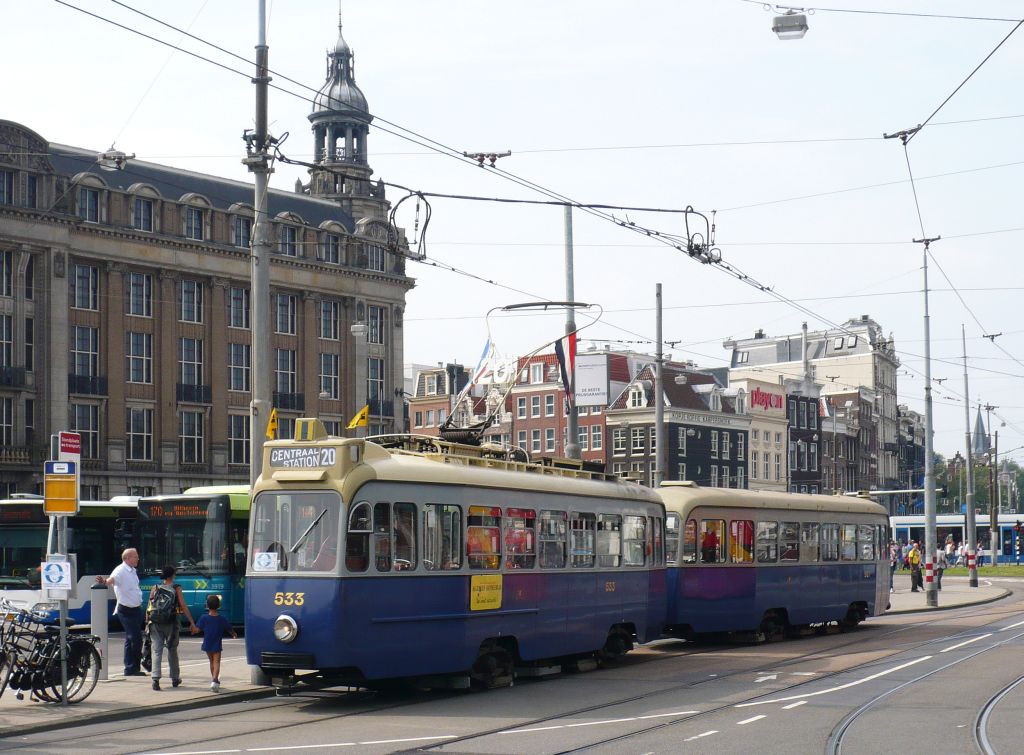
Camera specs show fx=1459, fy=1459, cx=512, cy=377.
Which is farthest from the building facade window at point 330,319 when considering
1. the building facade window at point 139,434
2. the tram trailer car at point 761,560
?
the tram trailer car at point 761,560

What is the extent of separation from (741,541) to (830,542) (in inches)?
150

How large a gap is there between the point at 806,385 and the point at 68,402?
59099mm

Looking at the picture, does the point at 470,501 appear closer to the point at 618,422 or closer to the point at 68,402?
the point at 68,402

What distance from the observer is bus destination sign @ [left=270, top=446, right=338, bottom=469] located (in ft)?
53.8

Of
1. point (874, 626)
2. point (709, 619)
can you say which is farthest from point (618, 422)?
point (709, 619)

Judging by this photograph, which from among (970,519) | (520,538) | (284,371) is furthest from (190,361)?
(520,538)

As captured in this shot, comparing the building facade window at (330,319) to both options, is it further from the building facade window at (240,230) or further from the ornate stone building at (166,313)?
the building facade window at (240,230)

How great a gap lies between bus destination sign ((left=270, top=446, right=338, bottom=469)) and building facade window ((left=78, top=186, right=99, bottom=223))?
4906 centimetres

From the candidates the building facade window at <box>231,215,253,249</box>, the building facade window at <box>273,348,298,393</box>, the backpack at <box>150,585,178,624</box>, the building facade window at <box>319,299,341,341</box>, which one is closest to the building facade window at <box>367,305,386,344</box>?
the building facade window at <box>319,299,341,341</box>

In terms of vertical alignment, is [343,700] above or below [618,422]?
below

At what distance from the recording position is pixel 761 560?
87.1 ft

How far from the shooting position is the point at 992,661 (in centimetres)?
2269

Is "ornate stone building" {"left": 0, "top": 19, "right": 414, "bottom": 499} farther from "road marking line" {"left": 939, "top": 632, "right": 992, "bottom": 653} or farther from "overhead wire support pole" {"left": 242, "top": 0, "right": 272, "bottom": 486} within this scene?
"overhead wire support pole" {"left": 242, "top": 0, "right": 272, "bottom": 486}

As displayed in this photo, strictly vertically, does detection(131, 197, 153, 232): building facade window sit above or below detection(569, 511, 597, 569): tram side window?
above
